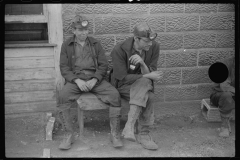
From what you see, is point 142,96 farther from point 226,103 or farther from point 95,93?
point 226,103

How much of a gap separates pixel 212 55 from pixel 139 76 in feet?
5.03

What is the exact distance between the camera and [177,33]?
205 inches

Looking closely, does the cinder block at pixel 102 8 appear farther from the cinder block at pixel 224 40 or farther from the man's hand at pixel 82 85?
the cinder block at pixel 224 40

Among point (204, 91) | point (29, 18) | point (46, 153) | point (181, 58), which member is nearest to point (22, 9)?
point (29, 18)

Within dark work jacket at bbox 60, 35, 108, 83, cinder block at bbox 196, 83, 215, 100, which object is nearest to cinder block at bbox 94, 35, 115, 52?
dark work jacket at bbox 60, 35, 108, 83

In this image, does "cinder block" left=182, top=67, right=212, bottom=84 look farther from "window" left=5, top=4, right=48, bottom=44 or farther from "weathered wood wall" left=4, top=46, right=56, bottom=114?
"window" left=5, top=4, right=48, bottom=44

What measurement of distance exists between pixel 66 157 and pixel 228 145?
2171mm

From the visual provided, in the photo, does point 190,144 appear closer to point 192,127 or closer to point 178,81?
point 192,127

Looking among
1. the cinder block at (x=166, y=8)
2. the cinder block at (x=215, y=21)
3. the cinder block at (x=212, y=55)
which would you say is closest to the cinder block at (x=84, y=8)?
the cinder block at (x=166, y=8)

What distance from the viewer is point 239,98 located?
3.74m

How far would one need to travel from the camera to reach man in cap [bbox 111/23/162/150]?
14.3 feet

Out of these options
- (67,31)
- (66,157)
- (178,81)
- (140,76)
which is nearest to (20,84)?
(67,31)

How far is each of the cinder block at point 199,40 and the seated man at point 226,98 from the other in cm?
53

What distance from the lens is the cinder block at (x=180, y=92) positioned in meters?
5.43
